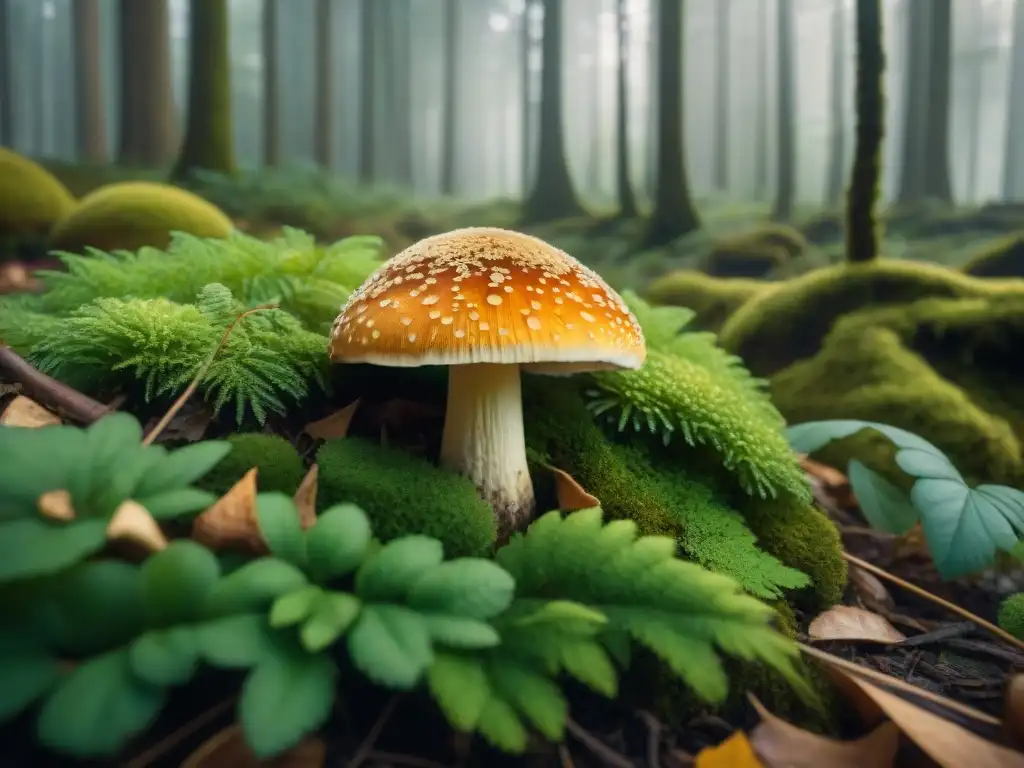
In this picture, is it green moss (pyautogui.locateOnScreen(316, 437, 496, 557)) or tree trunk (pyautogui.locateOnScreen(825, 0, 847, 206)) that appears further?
tree trunk (pyautogui.locateOnScreen(825, 0, 847, 206))

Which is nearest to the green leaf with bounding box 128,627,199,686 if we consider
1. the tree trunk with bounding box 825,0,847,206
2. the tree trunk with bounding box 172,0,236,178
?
the tree trunk with bounding box 172,0,236,178

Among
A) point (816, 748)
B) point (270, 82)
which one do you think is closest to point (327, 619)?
point (816, 748)

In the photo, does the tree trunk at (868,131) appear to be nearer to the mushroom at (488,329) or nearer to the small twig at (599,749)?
the mushroom at (488,329)

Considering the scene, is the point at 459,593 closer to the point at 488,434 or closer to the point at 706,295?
the point at 488,434

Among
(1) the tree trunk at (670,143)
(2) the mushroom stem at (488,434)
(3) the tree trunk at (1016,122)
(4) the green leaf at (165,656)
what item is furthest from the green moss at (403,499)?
(3) the tree trunk at (1016,122)

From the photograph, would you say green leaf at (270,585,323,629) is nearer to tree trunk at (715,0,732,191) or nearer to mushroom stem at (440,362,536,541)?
mushroom stem at (440,362,536,541)

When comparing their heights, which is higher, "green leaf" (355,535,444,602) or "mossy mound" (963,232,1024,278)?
"mossy mound" (963,232,1024,278)

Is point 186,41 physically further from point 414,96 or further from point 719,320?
point 414,96
